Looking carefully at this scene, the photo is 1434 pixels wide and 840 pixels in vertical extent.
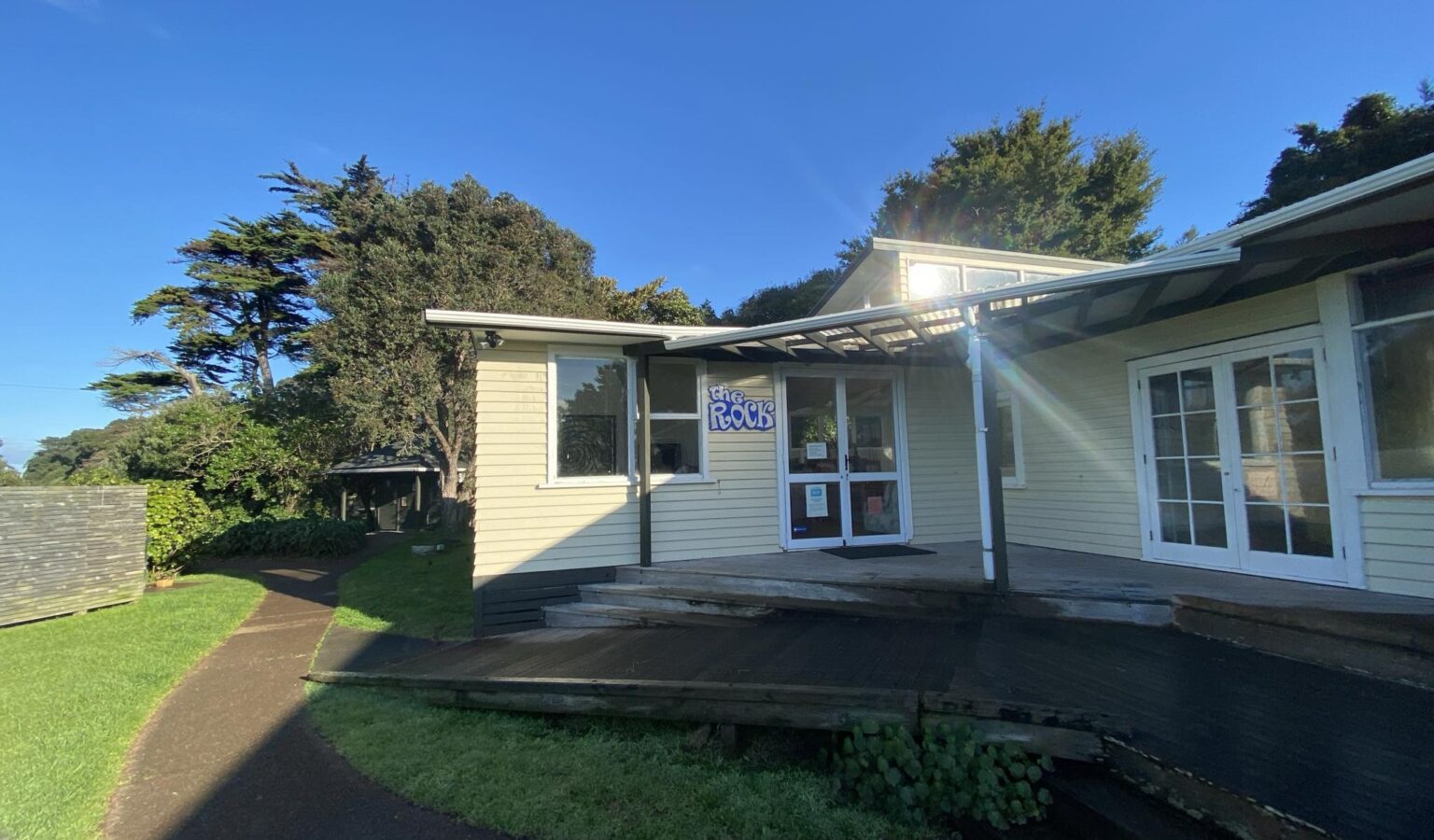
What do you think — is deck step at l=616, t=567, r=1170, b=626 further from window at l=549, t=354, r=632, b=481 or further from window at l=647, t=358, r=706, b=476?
window at l=549, t=354, r=632, b=481

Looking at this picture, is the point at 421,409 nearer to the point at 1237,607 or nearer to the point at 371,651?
the point at 371,651

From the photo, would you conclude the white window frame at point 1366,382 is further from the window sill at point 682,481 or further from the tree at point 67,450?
the tree at point 67,450

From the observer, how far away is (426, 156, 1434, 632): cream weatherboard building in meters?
3.82

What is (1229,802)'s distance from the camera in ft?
6.58

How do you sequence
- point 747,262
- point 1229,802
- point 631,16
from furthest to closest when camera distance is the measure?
1. point 747,262
2. point 631,16
3. point 1229,802

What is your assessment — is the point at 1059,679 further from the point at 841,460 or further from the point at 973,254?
the point at 973,254

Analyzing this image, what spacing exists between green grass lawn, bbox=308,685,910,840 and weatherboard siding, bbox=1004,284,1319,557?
4.70m

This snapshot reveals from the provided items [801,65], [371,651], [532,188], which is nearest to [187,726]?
[371,651]

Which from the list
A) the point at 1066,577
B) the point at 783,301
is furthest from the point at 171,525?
the point at 783,301

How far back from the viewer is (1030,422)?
6852 millimetres

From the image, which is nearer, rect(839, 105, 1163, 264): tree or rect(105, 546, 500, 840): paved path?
rect(105, 546, 500, 840): paved path

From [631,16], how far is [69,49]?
7.73m

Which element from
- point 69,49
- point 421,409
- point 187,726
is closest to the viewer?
point 187,726

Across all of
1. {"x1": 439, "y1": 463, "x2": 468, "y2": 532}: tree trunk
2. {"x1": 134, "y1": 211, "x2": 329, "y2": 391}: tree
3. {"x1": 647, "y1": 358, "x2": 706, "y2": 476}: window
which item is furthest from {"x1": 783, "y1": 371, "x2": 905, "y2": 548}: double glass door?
{"x1": 134, "y1": 211, "x2": 329, "y2": 391}: tree
